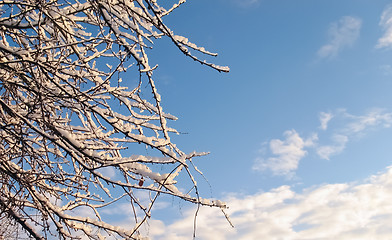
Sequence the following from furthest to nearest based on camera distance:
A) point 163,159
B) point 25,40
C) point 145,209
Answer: point 25,40 → point 145,209 → point 163,159

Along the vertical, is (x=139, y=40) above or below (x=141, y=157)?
above

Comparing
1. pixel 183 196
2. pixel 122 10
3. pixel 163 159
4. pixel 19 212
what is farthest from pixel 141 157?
pixel 19 212

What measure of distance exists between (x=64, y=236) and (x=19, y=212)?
1.61 feet

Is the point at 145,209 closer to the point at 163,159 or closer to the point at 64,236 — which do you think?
the point at 163,159

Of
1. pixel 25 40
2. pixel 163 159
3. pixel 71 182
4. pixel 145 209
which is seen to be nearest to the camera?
pixel 163 159

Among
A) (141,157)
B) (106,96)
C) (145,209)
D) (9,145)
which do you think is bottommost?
(145,209)

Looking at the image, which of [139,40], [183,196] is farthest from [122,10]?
[183,196]

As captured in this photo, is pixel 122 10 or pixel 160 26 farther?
pixel 122 10

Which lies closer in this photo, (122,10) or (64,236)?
(122,10)

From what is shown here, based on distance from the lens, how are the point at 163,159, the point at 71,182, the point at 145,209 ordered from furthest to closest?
the point at 71,182, the point at 145,209, the point at 163,159

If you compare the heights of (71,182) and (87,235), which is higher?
(71,182)

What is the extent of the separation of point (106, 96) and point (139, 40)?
3.82ft

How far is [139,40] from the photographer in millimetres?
2959

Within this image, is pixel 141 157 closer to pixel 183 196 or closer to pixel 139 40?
pixel 183 196
